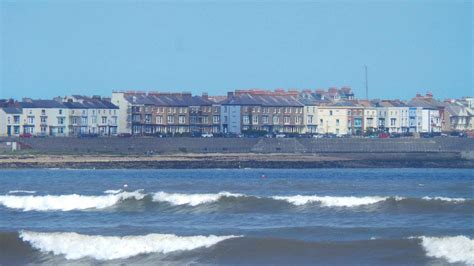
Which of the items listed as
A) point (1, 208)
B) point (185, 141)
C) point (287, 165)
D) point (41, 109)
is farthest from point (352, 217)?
point (41, 109)

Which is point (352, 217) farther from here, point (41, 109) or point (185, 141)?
point (41, 109)

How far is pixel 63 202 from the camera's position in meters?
35.0

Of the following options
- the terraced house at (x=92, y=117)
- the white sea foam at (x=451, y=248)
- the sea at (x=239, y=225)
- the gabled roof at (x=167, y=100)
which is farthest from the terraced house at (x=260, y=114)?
the white sea foam at (x=451, y=248)

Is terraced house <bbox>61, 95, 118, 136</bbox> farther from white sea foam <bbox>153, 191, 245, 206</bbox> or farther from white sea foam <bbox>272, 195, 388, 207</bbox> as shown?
white sea foam <bbox>272, 195, 388, 207</bbox>

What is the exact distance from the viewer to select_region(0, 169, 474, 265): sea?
77.5 feet

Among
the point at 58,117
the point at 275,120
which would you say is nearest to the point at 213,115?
the point at 275,120

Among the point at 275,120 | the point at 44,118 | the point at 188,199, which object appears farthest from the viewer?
the point at 275,120

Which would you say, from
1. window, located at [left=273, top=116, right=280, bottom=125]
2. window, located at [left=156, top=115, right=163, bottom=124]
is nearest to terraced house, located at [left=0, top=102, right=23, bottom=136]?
window, located at [left=156, top=115, right=163, bottom=124]

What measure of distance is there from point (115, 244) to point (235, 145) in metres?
53.9

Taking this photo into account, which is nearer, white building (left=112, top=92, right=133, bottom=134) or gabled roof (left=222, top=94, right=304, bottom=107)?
white building (left=112, top=92, right=133, bottom=134)

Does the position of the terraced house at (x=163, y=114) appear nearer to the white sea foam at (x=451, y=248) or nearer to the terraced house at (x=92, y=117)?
the terraced house at (x=92, y=117)

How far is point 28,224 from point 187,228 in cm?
501

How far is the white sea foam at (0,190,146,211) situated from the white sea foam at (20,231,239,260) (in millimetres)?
8545

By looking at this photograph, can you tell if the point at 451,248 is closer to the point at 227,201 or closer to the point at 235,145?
the point at 227,201
